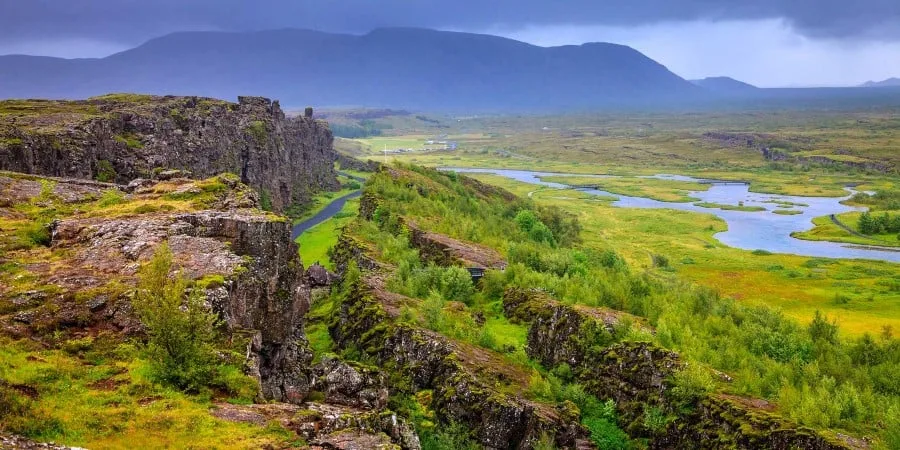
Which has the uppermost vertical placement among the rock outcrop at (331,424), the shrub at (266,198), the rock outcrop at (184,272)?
the rock outcrop at (184,272)

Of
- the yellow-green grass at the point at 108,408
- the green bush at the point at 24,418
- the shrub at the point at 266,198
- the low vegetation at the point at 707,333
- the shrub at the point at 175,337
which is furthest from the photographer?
the shrub at the point at 266,198

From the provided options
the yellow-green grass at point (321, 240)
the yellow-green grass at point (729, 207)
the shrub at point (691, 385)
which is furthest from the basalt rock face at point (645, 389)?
the yellow-green grass at point (729, 207)

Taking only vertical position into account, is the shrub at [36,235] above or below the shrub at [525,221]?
above

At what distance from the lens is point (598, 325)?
4350 centimetres

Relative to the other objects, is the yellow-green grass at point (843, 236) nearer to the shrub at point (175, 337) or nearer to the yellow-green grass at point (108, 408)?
the shrub at point (175, 337)

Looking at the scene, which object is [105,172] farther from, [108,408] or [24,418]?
[24,418]

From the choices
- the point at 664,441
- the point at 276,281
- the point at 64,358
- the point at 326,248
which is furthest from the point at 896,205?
the point at 64,358

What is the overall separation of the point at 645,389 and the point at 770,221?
409 ft

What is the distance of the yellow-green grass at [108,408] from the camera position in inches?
731

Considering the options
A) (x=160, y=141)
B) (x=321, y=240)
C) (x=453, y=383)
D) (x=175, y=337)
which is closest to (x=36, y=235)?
(x=175, y=337)

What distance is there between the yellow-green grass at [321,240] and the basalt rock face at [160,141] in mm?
11790

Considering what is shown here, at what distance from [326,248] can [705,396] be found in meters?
61.3

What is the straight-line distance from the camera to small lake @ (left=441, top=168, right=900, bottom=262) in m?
115

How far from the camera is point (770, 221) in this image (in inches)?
5704
